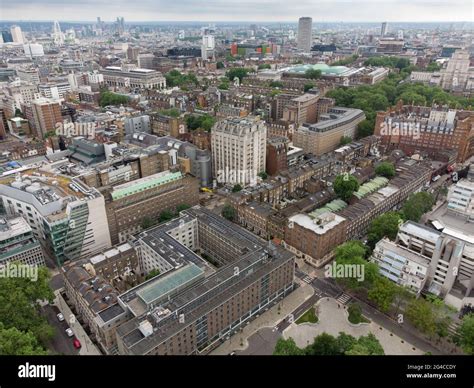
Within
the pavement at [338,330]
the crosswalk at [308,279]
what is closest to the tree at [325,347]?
the pavement at [338,330]


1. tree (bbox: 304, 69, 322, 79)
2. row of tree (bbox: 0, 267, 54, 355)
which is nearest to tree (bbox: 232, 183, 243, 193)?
row of tree (bbox: 0, 267, 54, 355)

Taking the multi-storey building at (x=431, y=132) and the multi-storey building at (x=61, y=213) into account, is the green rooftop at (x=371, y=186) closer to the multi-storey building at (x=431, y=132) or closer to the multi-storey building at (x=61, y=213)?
the multi-storey building at (x=431, y=132)

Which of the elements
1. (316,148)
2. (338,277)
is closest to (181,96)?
(316,148)

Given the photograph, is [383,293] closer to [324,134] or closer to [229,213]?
[229,213]

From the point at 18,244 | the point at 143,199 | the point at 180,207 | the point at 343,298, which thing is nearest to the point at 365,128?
the point at 180,207
